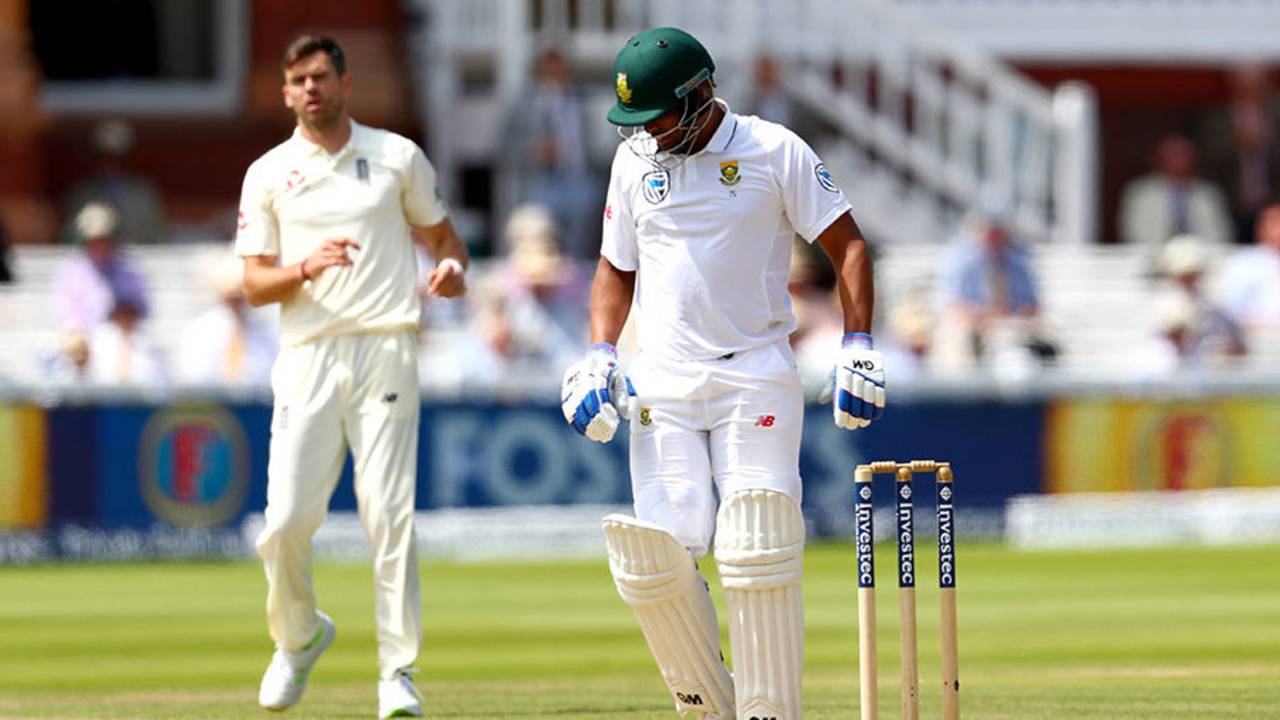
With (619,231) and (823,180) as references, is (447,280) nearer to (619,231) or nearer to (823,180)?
(619,231)

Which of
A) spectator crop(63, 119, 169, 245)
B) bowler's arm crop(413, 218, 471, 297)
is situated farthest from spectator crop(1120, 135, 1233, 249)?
bowler's arm crop(413, 218, 471, 297)

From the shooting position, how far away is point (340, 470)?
761 cm

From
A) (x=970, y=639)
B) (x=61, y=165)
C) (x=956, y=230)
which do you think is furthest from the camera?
(x=61, y=165)

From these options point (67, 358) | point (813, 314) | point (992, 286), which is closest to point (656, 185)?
point (813, 314)

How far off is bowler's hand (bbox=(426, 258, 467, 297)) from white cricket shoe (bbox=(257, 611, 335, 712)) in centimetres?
96

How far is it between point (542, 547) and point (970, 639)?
4624mm

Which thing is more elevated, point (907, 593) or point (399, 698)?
point (907, 593)

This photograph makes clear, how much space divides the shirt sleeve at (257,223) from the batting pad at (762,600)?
2120mm

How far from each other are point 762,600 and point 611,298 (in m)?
0.83

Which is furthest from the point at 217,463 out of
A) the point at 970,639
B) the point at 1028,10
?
the point at 1028,10

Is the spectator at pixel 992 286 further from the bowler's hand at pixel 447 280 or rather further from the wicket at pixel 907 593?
the wicket at pixel 907 593

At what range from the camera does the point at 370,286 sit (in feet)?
25.3

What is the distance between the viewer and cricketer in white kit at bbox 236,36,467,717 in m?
7.60

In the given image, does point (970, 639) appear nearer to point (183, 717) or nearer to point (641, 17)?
point (183, 717)
